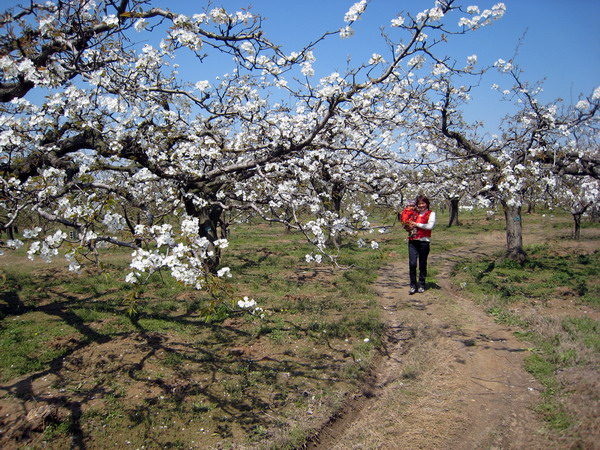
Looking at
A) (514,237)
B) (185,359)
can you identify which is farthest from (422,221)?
(514,237)

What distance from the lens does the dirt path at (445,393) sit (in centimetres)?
422

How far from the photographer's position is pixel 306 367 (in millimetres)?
5898

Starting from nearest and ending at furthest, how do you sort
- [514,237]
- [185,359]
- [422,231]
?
[185,359] → [422,231] → [514,237]

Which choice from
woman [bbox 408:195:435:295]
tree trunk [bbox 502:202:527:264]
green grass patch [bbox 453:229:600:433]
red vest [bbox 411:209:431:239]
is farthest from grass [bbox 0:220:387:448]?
tree trunk [bbox 502:202:527:264]

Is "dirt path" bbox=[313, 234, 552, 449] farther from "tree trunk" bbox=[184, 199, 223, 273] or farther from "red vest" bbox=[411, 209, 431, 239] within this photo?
"tree trunk" bbox=[184, 199, 223, 273]

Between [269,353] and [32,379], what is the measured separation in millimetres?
Answer: 3265

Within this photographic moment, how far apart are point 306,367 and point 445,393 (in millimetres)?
1946

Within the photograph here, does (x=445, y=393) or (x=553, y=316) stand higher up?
(x=553, y=316)

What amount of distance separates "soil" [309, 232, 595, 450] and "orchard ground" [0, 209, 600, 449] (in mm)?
23

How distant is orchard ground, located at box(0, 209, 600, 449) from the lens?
430cm

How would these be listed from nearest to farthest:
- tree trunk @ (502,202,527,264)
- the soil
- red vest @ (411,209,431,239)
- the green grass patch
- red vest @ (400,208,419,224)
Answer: the soil → the green grass patch → red vest @ (411,209,431,239) → red vest @ (400,208,419,224) → tree trunk @ (502,202,527,264)

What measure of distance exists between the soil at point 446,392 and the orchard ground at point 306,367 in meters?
0.02

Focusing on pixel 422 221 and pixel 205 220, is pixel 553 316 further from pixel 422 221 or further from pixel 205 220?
pixel 205 220

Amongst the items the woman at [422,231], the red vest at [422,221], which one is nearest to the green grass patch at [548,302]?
the woman at [422,231]
